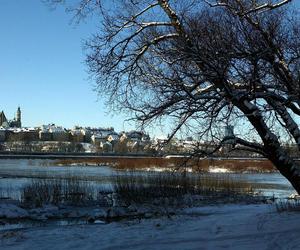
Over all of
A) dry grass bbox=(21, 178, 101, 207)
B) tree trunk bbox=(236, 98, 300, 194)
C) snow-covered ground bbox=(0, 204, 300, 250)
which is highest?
tree trunk bbox=(236, 98, 300, 194)

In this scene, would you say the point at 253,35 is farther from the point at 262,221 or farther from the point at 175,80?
the point at 262,221

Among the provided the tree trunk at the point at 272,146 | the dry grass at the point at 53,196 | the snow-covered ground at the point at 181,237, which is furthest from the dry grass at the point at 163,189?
the tree trunk at the point at 272,146

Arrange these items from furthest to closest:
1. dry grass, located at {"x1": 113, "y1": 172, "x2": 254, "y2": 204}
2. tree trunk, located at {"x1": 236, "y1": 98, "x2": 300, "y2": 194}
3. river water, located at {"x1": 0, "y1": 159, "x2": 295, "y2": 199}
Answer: river water, located at {"x1": 0, "y1": 159, "x2": 295, "y2": 199}, dry grass, located at {"x1": 113, "y1": 172, "x2": 254, "y2": 204}, tree trunk, located at {"x1": 236, "y1": 98, "x2": 300, "y2": 194}

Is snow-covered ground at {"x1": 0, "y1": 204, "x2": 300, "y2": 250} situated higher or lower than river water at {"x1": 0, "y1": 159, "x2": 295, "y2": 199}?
lower

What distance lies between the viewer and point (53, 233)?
538 inches

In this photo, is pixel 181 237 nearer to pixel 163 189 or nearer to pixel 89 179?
pixel 163 189

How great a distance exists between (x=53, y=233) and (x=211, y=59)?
6.57m

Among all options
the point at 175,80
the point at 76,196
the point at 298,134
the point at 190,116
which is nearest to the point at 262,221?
the point at 298,134

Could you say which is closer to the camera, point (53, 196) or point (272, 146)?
point (272, 146)

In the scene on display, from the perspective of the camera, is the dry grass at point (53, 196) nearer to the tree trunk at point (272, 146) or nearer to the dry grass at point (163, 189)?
the dry grass at point (163, 189)

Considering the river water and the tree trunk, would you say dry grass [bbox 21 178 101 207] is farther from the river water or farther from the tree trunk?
the tree trunk

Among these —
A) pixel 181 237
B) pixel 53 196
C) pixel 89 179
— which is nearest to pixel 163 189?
pixel 53 196

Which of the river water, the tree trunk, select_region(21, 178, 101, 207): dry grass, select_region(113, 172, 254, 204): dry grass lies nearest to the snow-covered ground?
the tree trunk

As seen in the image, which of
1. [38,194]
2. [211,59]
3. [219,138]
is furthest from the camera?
[38,194]
